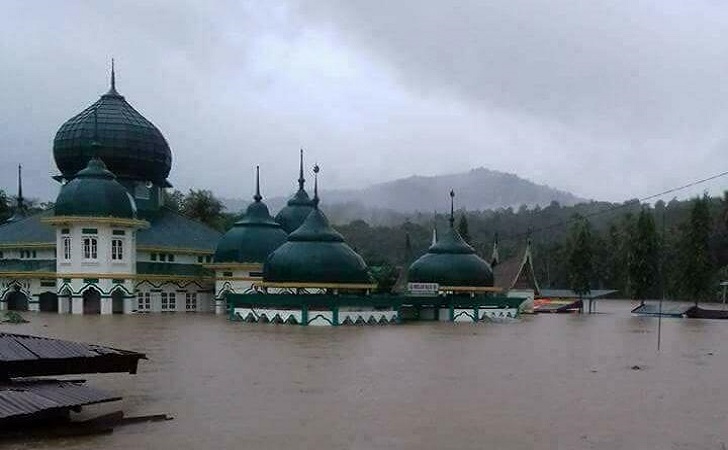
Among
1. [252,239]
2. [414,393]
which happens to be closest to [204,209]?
[252,239]

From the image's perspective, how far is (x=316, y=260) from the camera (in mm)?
37031

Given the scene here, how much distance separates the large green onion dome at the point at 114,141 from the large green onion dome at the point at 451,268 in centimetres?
2064

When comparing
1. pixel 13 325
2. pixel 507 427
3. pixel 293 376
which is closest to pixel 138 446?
pixel 507 427

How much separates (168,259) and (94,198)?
22.3ft

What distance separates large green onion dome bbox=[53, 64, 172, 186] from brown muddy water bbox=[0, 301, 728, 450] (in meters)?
25.0

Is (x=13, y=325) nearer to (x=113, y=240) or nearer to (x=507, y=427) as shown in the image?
(x=113, y=240)

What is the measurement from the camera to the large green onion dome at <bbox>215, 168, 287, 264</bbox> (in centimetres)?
4766

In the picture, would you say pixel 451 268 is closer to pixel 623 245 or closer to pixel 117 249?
pixel 117 249

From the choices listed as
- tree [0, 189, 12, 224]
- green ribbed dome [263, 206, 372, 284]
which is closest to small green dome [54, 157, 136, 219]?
green ribbed dome [263, 206, 372, 284]

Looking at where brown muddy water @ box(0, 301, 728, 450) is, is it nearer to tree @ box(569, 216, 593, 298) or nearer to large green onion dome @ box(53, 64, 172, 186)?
large green onion dome @ box(53, 64, 172, 186)

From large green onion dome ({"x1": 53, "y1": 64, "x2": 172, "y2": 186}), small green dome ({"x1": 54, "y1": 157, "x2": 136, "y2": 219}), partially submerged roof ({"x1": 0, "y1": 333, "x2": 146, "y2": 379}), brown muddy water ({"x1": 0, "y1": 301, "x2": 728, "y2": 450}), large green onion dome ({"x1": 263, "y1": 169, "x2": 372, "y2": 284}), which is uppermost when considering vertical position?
large green onion dome ({"x1": 53, "y1": 64, "x2": 172, "y2": 186})

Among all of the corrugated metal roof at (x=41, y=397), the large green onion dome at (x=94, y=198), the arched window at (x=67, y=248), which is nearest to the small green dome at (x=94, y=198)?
the large green onion dome at (x=94, y=198)

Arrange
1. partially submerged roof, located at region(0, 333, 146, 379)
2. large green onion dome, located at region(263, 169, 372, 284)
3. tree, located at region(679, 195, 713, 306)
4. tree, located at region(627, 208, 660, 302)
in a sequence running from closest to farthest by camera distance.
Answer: partially submerged roof, located at region(0, 333, 146, 379) → large green onion dome, located at region(263, 169, 372, 284) → tree, located at region(679, 195, 713, 306) → tree, located at region(627, 208, 660, 302)

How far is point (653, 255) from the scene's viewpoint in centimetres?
5900
